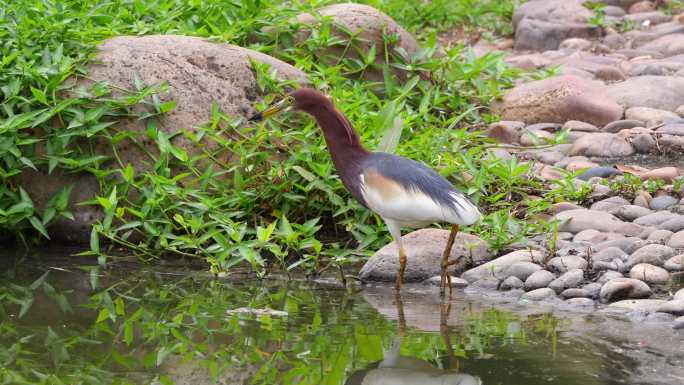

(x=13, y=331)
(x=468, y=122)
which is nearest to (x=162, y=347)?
(x=13, y=331)

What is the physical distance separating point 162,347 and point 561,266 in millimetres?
2305

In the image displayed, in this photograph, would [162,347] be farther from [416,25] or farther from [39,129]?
[416,25]

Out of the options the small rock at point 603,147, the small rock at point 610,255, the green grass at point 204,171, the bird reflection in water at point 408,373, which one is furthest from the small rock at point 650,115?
the bird reflection in water at point 408,373

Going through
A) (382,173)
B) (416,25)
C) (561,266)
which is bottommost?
(561,266)

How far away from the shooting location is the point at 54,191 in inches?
279

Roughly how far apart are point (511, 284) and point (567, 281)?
0.30 meters

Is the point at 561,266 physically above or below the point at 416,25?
below

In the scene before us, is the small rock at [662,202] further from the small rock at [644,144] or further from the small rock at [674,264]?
the small rock at [644,144]

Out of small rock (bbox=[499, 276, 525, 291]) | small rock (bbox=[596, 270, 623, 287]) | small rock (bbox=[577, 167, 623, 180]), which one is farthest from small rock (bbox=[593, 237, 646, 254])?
small rock (bbox=[577, 167, 623, 180])

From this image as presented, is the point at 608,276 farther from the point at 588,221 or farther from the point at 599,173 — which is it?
the point at 599,173

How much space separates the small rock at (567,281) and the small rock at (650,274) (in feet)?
0.92

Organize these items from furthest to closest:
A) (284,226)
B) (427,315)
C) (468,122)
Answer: (468,122)
(284,226)
(427,315)

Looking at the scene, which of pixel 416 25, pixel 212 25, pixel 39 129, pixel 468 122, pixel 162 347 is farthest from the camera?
pixel 416 25

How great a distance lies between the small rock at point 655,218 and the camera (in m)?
6.64
